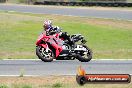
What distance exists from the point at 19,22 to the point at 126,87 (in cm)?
2417

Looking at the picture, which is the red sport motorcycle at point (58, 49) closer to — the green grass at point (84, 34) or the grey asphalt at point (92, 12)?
the green grass at point (84, 34)

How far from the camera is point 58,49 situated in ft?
58.7

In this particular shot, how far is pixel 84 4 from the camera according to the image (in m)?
63.5

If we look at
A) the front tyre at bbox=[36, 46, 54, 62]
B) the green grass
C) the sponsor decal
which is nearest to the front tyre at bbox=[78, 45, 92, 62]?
the front tyre at bbox=[36, 46, 54, 62]

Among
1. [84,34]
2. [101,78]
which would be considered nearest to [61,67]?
[101,78]

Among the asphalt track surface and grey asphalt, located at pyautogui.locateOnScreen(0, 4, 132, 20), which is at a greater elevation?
the asphalt track surface

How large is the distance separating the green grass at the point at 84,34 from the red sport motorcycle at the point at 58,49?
87.5 inches

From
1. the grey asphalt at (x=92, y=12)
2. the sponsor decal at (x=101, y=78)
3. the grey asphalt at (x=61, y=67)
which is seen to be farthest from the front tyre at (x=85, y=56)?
the grey asphalt at (x=92, y=12)

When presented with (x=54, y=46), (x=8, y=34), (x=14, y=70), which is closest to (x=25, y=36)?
(x=8, y=34)

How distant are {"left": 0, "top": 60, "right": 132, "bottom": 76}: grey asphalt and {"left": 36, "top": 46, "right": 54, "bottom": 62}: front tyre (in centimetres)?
18

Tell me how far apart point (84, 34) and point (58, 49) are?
1229cm

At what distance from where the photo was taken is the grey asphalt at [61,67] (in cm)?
1532

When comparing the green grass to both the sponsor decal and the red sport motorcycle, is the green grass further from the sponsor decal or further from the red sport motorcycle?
the sponsor decal

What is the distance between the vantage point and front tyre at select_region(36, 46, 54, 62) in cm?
1777
